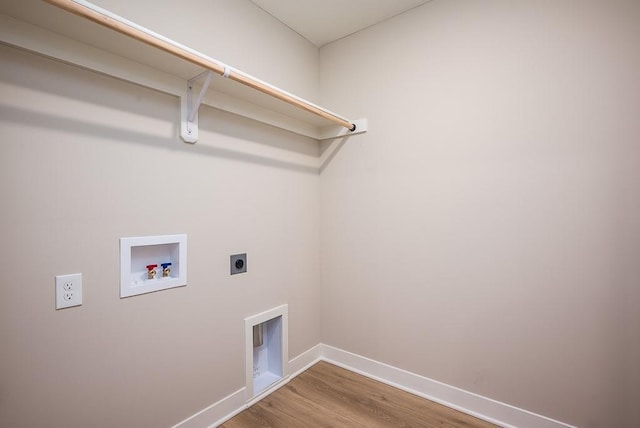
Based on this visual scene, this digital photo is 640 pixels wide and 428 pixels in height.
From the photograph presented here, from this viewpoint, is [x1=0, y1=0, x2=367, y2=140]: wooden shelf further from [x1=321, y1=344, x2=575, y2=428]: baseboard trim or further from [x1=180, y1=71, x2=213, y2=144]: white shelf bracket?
[x1=321, y1=344, x2=575, y2=428]: baseboard trim

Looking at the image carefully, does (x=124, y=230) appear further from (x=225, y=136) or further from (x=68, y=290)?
(x=225, y=136)

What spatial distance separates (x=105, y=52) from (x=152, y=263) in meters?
0.89

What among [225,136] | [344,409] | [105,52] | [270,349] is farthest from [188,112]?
[344,409]

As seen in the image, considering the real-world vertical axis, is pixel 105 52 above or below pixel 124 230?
above

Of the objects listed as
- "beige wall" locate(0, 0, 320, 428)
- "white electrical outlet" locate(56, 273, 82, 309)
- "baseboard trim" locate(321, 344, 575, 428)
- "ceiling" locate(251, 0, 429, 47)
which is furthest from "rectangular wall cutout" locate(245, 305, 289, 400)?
"ceiling" locate(251, 0, 429, 47)

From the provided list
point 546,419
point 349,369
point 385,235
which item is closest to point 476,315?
point 546,419

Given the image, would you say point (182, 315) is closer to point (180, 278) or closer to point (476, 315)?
point (180, 278)

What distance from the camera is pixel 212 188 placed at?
5.05ft

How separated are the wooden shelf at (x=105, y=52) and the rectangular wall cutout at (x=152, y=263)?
0.68 m

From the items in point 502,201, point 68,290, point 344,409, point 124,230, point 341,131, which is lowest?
point 344,409

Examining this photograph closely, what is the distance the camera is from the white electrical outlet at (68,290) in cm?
107

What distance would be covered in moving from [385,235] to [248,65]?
1.35 metres

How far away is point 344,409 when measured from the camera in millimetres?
1669

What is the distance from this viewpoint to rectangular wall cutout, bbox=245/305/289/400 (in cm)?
185
